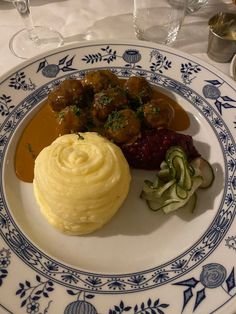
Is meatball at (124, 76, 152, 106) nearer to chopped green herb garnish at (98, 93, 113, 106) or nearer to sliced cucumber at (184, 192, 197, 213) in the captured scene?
chopped green herb garnish at (98, 93, 113, 106)

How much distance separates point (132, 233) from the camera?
5.61 feet

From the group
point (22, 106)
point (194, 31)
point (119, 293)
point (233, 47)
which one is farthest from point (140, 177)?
point (194, 31)

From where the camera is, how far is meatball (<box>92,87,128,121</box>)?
190 centimetres

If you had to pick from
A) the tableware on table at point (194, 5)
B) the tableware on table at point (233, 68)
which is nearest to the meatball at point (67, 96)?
the tableware on table at point (233, 68)

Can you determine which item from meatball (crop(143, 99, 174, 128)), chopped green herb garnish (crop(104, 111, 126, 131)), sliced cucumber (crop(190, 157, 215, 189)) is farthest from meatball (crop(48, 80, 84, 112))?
sliced cucumber (crop(190, 157, 215, 189))

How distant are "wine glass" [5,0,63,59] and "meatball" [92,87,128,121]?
742mm

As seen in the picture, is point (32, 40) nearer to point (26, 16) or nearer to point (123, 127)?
point (26, 16)

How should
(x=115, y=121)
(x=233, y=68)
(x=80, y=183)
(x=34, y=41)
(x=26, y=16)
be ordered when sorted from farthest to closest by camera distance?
(x=34, y=41), (x=26, y=16), (x=233, y=68), (x=115, y=121), (x=80, y=183)

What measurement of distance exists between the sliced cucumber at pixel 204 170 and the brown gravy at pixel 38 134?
23cm

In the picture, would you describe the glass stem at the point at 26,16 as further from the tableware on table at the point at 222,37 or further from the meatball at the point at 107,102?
the tableware on table at the point at 222,37

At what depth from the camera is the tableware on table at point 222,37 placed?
2.21m

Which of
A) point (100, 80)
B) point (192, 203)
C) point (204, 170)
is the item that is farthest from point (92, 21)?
point (192, 203)

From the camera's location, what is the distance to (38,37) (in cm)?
254

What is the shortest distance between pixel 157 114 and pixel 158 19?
2.87ft
